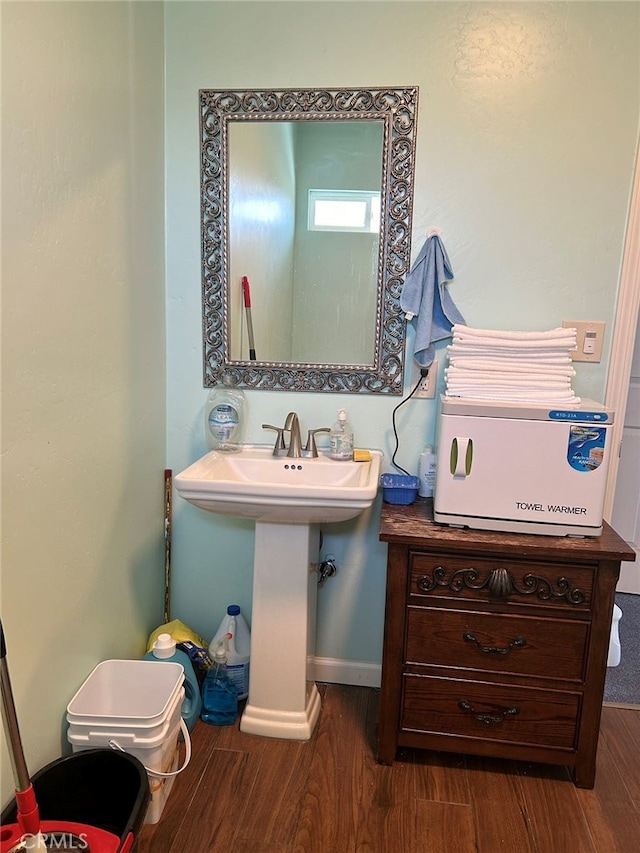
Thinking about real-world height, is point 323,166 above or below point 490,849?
above

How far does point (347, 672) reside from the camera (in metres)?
2.21

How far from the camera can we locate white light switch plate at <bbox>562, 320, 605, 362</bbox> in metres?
1.94

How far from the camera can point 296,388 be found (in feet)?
6.82

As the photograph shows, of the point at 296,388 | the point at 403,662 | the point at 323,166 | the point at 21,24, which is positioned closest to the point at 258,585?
the point at 403,662

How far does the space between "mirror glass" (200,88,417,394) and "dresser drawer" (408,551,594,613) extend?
616mm

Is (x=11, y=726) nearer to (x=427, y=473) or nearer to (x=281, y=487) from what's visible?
(x=281, y=487)

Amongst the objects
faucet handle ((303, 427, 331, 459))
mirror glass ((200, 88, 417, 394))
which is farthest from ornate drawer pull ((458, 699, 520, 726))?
mirror glass ((200, 88, 417, 394))

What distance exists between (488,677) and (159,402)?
133cm

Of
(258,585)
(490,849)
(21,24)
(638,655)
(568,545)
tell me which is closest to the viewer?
(21,24)

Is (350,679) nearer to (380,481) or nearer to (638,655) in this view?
(380,481)

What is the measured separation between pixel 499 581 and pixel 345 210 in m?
1.21

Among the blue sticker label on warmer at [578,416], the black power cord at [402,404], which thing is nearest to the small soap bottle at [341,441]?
the black power cord at [402,404]

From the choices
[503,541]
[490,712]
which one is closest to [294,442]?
[503,541]

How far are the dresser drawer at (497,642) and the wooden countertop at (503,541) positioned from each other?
0.19m
